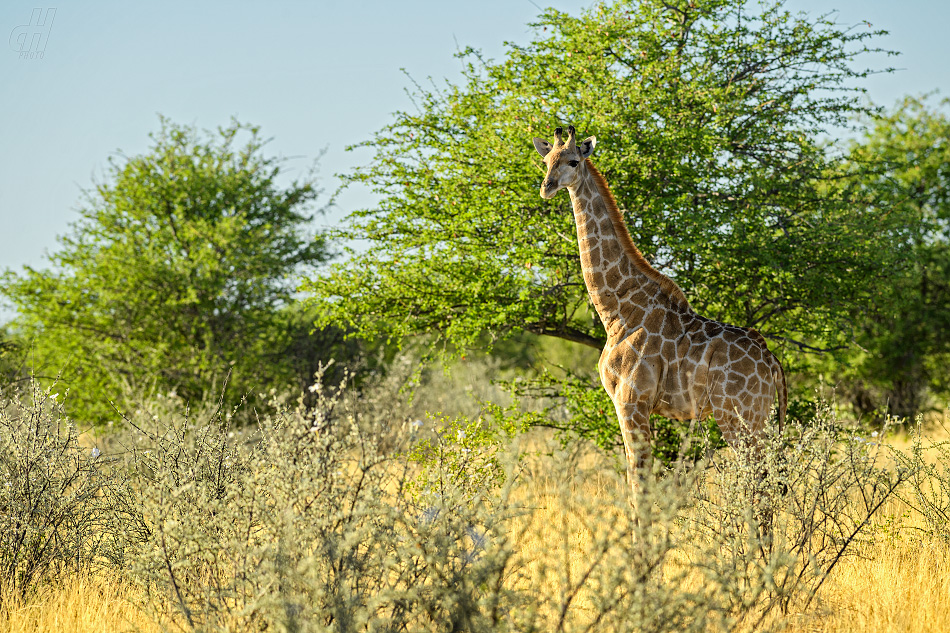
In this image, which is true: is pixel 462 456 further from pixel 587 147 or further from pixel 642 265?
pixel 587 147

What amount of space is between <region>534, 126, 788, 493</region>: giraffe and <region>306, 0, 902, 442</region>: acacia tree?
5.07ft

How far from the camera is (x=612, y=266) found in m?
6.58

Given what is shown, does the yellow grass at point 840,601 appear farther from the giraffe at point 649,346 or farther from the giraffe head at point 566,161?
the giraffe head at point 566,161

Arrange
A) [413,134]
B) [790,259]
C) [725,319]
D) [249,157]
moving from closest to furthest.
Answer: [790,259], [725,319], [413,134], [249,157]

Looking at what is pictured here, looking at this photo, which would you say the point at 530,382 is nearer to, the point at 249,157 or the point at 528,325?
the point at 528,325

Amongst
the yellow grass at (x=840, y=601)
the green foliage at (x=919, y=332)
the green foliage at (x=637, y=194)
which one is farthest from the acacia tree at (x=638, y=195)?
Result: the green foliage at (x=919, y=332)

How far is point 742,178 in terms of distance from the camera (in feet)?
30.5

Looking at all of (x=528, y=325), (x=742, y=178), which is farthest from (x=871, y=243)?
(x=528, y=325)

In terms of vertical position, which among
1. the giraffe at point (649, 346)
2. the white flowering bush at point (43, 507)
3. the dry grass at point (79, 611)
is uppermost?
the giraffe at point (649, 346)

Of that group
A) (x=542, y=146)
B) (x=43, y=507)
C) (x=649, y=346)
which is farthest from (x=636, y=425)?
(x=43, y=507)

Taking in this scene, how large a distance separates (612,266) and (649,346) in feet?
2.50

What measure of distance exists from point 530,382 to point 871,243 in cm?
405

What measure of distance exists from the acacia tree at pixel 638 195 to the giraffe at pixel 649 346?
60.8 inches

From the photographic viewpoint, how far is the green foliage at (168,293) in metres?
14.6
